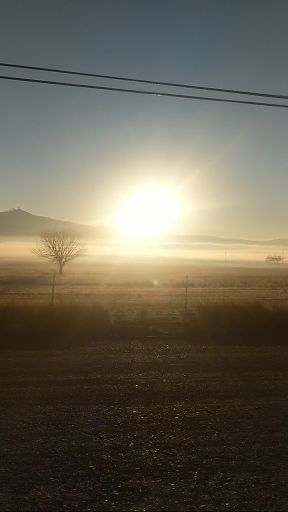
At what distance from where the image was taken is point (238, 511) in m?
4.52

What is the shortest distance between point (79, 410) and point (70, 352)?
15.4 feet

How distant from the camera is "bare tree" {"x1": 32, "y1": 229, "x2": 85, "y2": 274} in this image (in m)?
69.0

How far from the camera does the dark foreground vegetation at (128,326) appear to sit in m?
14.2

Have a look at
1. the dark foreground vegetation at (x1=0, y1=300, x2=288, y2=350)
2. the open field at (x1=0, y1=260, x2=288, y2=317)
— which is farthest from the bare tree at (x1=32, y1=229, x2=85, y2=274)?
the dark foreground vegetation at (x1=0, y1=300, x2=288, y2=350)

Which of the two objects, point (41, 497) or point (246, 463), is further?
point (246, 463)

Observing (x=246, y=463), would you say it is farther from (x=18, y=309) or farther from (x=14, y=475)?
(x=18, y=309)

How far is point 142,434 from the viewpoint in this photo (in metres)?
6.59

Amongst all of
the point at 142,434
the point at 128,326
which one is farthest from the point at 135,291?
the point at 142,434

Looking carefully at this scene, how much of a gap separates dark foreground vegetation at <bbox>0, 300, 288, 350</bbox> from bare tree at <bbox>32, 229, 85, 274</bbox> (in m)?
50.8

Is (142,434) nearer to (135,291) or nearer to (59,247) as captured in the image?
(135,291)

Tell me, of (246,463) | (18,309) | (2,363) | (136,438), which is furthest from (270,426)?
(18,309)

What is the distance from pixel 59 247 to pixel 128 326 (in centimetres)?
5371

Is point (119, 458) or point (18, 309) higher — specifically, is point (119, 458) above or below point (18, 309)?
below

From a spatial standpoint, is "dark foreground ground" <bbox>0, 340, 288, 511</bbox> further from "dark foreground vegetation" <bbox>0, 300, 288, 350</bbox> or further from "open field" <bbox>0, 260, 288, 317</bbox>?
"open field" <bbox>0, 260, 288, 317</bbox>
